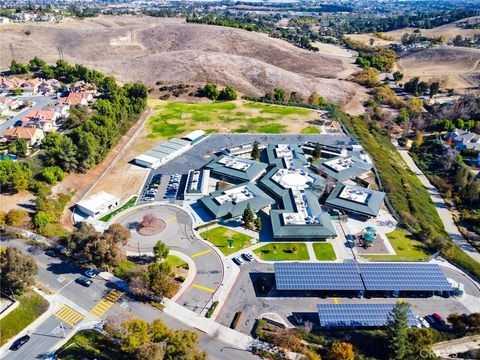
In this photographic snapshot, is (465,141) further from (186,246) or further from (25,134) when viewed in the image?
(25,134)

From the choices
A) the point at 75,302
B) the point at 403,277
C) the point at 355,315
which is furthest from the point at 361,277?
the point at 75,302

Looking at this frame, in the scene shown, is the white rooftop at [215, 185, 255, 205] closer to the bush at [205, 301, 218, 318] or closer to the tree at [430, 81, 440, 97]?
the bush at [205, 301, 218, 318]

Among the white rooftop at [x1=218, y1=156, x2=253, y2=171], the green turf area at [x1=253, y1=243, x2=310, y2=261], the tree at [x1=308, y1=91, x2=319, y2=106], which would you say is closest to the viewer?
the green turf area at [x1=253, y1=243, x2=310, y2=261]

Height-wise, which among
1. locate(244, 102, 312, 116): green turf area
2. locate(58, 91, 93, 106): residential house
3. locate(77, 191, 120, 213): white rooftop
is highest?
locate(58, 91, 93, 106): residential house

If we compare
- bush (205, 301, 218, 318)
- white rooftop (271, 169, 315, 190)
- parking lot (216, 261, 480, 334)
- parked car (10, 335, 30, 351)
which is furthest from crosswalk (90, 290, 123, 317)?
white rooftop (271, 169, 315, 190)

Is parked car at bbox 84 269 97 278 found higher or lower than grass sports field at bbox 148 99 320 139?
lower

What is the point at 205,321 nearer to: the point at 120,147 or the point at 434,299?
the point at 434,299

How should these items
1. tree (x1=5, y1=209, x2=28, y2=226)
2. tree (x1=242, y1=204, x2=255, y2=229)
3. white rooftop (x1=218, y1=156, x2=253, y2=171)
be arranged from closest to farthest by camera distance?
tree (x1=5, y1=209, x2=28, y2=226)
tree (x1=242, y1=204, x2=255, y2=229)
white rooftop (x1=218, y1=156, x2=253, y2=171)
